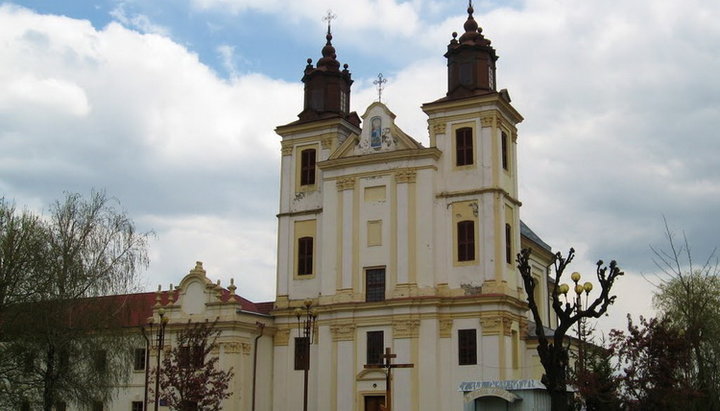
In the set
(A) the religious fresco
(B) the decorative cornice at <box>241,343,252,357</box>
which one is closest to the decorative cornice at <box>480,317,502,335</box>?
(A) the religious fresco

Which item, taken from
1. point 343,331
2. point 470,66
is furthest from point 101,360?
point 470,66

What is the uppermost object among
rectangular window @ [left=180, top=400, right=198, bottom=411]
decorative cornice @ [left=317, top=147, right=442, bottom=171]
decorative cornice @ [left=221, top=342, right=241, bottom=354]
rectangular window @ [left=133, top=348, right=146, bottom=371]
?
decorative cornice @ [left=317, top=147, right=442, bottom=171]

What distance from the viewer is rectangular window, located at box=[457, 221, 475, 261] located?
136 feet

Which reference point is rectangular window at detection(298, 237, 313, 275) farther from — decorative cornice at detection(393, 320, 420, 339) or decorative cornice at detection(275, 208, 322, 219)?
decorative cornice at detection(393, 320, 420, 339)

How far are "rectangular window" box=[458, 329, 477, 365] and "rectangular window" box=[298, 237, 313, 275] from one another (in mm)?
8879

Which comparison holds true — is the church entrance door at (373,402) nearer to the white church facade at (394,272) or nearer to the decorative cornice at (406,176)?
the white church facade at (394,272)

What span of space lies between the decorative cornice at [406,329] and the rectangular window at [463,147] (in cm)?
770

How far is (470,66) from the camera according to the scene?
4391 cm

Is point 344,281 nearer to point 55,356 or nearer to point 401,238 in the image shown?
point 401,238

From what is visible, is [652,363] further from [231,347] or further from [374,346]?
[231,347]

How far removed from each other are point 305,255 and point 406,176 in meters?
6.79

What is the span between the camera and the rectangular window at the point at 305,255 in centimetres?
4559

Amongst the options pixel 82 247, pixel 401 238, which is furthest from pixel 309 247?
pixel 82 247

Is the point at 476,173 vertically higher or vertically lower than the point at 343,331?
higher
